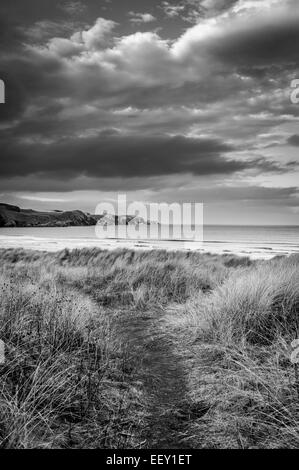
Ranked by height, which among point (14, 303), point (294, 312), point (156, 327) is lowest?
point (156, 327)

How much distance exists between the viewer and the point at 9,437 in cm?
278

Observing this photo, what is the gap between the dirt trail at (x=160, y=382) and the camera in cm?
334

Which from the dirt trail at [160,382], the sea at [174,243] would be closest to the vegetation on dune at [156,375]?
the dirt trail at [160,382]

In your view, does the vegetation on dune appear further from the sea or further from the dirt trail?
the sea

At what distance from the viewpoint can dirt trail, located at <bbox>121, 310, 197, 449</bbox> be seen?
3.34 meters

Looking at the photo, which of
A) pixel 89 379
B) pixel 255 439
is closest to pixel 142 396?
pixel 89 379

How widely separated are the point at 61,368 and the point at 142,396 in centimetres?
99

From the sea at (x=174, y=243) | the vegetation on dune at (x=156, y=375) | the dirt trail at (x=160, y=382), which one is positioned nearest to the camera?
the vegetation on dune at (x=156, y=375)

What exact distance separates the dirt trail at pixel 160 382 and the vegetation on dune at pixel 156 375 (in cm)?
1

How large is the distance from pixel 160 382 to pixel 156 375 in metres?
0.24

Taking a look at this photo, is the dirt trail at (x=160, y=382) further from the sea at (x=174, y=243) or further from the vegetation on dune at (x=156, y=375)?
the sea at (x=174, y=243)

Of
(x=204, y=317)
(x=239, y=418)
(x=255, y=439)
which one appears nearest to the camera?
(x=255, y=439)

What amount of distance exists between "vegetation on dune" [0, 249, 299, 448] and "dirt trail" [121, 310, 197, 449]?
15 millimetres
